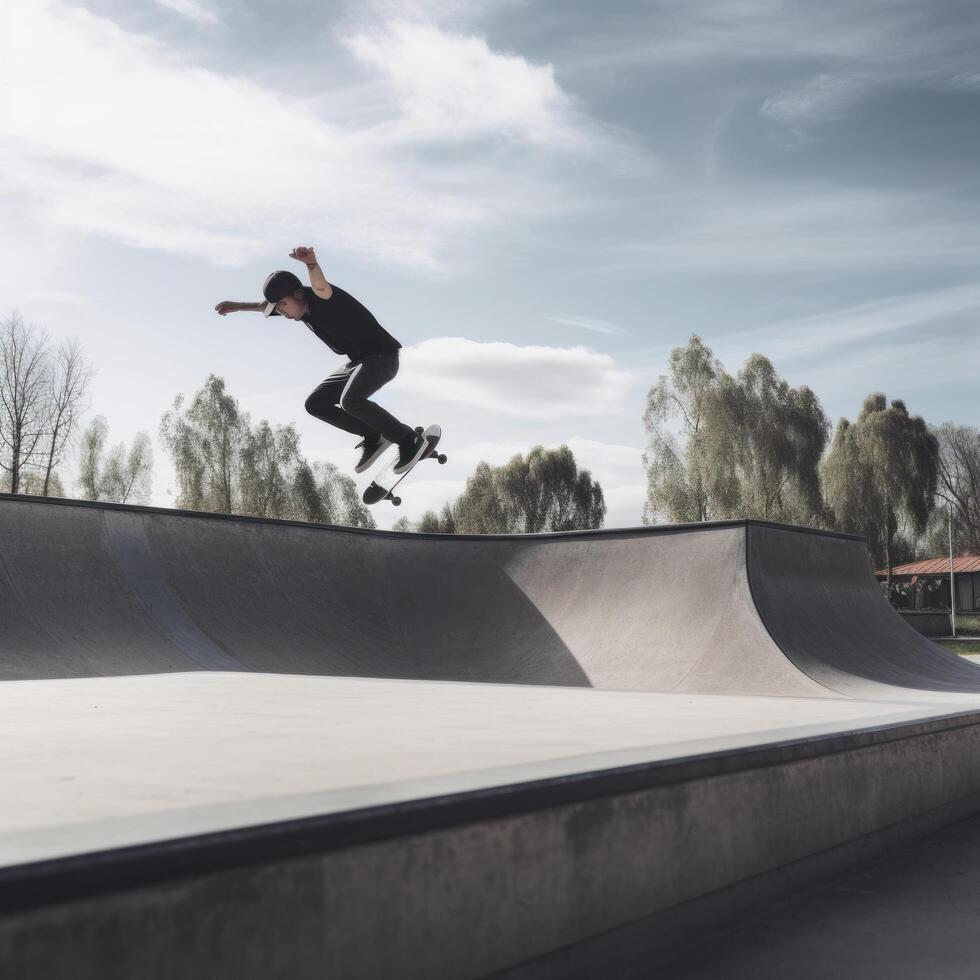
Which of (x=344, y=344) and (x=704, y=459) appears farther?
(x=704, y=459)

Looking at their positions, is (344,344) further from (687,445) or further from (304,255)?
(687,445)

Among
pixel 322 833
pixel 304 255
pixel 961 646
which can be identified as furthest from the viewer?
pixel 961 646

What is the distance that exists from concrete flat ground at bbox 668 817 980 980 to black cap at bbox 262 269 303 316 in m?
4.77

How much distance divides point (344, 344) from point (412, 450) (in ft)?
3.96

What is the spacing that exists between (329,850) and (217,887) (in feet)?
0.81

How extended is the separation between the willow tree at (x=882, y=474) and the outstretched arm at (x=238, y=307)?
117ft

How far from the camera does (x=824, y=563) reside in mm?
12258

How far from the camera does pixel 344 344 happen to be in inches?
271

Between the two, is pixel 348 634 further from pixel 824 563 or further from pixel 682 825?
pixel 682 825

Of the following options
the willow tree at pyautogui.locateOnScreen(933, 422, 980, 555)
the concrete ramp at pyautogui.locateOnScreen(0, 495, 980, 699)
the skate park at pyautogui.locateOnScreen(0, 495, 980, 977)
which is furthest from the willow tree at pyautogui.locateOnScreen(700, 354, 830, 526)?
the skate park at pyautogui.locateOnScreen(0, 495, 980, 977)

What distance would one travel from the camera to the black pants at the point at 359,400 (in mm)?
6887

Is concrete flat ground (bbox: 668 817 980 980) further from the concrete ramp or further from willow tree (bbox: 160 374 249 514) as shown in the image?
willow tree (bbox: 160 374 249 514)

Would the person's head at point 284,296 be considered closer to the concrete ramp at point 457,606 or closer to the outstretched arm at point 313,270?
the outstretched arm at point 313,270

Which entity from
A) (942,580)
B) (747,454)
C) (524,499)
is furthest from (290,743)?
(524,499)
